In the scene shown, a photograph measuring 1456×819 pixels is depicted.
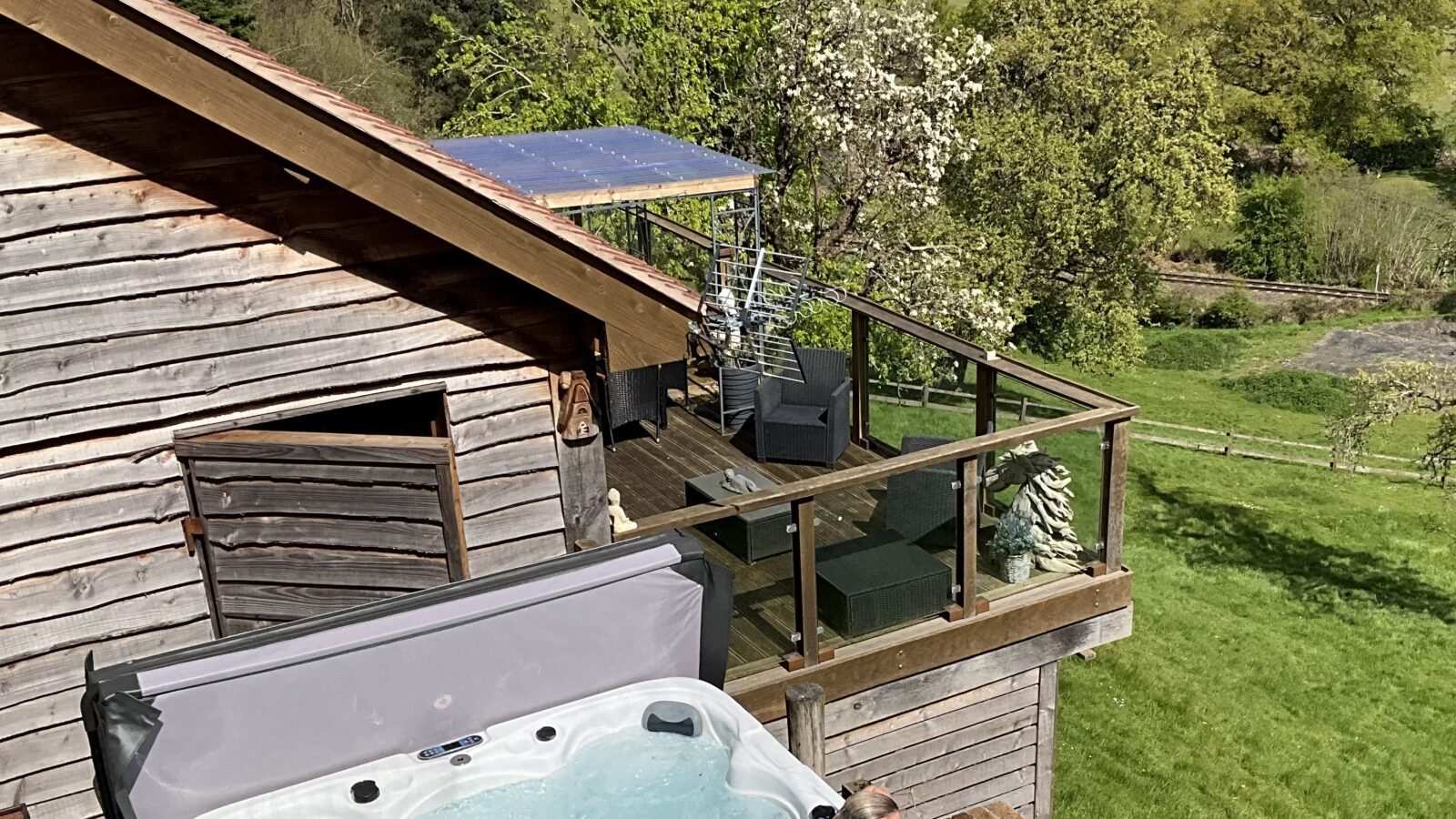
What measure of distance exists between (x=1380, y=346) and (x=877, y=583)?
31079mm

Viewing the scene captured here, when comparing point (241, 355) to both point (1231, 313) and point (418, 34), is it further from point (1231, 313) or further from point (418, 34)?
point (1231, 313)

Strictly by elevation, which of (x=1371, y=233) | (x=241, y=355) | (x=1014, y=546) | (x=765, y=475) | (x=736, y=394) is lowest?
(x=1371, y=233)

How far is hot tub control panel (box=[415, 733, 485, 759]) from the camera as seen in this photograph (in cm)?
522

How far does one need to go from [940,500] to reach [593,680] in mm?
2309

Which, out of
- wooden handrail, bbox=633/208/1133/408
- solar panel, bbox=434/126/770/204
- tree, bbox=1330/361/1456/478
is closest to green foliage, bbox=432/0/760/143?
solar panel, bbox=434/126/770/204

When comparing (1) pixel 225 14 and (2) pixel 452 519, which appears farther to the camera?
(1) pixel 225 14

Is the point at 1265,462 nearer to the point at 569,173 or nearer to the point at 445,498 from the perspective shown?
the point at 569,173

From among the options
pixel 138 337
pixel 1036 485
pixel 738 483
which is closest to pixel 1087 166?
pixel 738 483

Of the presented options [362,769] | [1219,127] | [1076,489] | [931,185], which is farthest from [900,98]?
[1219,127]

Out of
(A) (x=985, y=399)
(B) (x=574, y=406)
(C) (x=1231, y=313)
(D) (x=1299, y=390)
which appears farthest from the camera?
(C) (x=1231, y=313)

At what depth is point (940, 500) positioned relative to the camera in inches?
261

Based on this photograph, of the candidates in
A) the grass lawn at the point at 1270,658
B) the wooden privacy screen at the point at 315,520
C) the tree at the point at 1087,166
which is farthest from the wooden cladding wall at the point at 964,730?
the tree at the point at 1087,166

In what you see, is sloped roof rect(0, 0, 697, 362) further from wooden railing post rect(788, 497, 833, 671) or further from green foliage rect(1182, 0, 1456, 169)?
green foliage rect(1182, 0, 1456, 169)

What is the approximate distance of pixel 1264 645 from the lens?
57.2ft
